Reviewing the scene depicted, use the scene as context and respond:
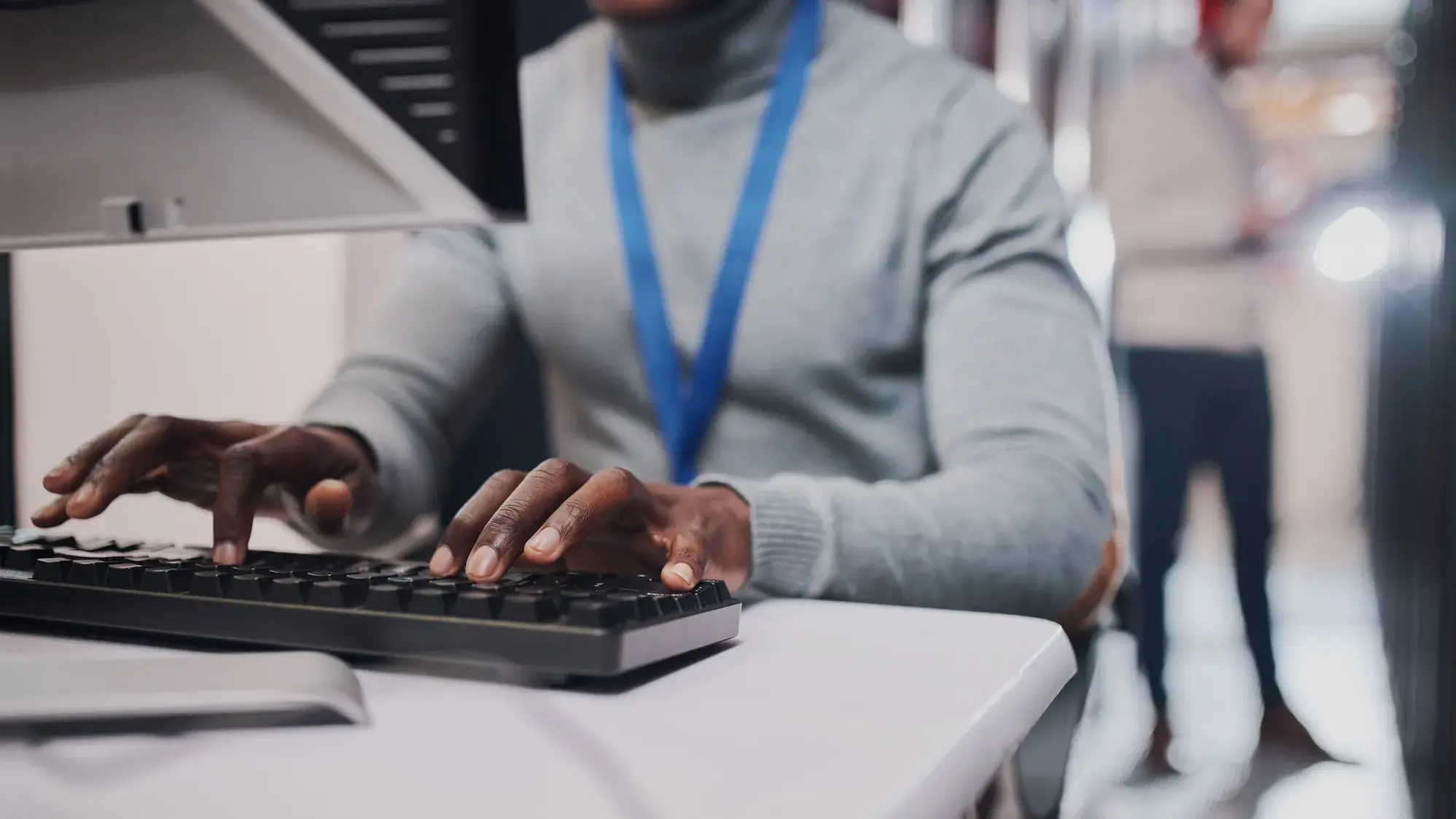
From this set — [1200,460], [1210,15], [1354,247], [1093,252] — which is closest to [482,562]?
[1200,460]

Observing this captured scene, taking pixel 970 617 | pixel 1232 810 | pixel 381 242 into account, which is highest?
pixel 381 242

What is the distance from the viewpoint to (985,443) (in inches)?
30.8

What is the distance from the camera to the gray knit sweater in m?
0.79

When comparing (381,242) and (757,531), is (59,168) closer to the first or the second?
(757,531)

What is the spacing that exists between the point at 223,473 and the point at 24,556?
0.10 m

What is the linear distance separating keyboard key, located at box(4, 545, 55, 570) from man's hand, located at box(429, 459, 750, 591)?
0.18 meters

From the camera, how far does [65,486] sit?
60cm

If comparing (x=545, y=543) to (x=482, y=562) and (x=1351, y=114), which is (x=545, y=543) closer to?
(x=482, y=562)

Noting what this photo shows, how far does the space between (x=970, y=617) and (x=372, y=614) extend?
0.26 m

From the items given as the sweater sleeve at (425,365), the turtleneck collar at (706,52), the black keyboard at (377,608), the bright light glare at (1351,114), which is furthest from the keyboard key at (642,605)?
the bright light glare at (1351,114)

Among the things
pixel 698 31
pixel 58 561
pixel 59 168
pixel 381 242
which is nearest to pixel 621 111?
pixel 698 31

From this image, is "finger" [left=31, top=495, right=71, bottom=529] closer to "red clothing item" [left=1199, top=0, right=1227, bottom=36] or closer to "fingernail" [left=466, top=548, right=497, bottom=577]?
"fingernail" [left=466, top=548, right=497, bottom=577]

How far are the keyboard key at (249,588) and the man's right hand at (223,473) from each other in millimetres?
73

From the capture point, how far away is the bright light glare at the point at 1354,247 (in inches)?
118
